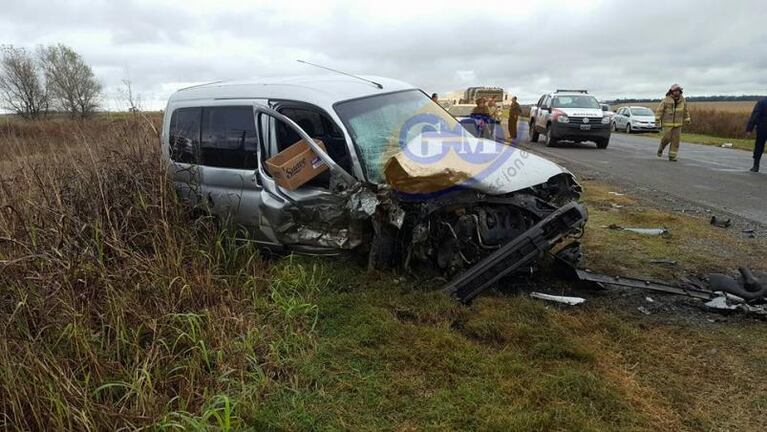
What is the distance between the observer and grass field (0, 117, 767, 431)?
247cm

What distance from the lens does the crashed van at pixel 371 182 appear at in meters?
3.71

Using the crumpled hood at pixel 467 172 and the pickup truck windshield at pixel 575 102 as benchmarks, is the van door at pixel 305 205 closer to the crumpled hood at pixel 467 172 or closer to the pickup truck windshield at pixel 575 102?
the crumpled hood at pixel 467 172

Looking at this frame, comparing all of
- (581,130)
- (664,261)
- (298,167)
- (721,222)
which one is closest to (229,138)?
(298,167)

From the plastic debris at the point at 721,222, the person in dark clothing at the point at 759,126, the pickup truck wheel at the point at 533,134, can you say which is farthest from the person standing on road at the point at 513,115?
the plastic debris at the point at 721,222

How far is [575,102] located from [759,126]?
6440 millimetres

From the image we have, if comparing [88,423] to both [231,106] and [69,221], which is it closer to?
[69,221]

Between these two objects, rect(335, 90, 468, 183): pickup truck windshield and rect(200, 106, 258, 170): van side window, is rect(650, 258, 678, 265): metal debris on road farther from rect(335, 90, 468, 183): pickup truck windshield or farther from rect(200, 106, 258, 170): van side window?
rect(200, 106, 258, 170): van side window

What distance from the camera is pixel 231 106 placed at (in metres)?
4.67

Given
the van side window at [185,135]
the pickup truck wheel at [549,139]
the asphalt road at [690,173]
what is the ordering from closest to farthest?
the van side window at [185,135] → the asphalt road at [690,173] → the pickup truck wheel at [549,139]

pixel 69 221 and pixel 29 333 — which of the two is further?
pixel 69 221

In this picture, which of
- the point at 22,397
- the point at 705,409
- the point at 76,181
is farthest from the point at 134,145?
the point at 705,409

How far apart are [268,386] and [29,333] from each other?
139 centimetres

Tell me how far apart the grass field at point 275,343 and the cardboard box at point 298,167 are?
0.71 m

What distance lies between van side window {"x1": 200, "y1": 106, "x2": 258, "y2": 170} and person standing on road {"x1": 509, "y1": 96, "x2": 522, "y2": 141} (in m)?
14.5
